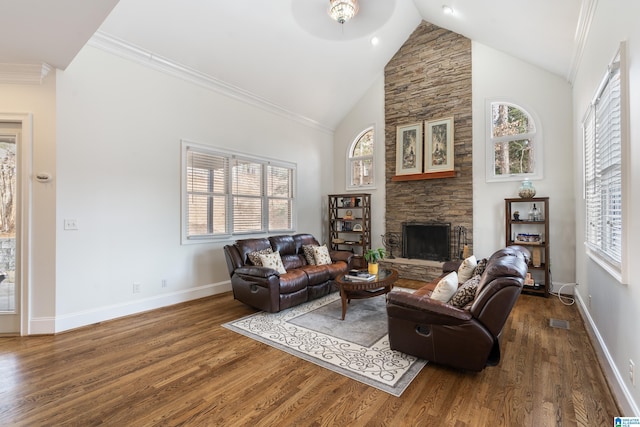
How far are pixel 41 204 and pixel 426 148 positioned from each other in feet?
20.1

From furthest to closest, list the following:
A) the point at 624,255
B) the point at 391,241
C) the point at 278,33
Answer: the point at 391,241, the point at 278,33, the point at 624,255

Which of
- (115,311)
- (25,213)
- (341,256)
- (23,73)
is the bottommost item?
(115,311)

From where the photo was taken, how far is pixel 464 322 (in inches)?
92.0

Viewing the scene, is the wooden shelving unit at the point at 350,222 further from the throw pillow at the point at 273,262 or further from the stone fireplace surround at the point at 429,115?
the throw pillow at the point at 273,262

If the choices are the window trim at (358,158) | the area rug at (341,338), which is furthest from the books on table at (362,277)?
the window trim at (358,158)

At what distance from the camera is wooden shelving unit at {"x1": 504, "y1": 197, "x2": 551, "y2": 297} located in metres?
4.73

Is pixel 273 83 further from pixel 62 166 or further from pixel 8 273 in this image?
pixel 8 273

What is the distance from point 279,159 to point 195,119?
1863mm

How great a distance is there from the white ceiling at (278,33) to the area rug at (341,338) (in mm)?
3318

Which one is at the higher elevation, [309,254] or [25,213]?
[25,213]

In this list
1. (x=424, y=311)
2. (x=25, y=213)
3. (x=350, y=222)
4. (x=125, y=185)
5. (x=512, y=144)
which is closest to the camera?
(x=424, y=311)

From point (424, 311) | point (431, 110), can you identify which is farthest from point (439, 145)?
point (424, 311)

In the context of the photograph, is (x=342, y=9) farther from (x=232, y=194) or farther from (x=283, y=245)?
(x=283, y=245)

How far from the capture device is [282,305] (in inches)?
154
